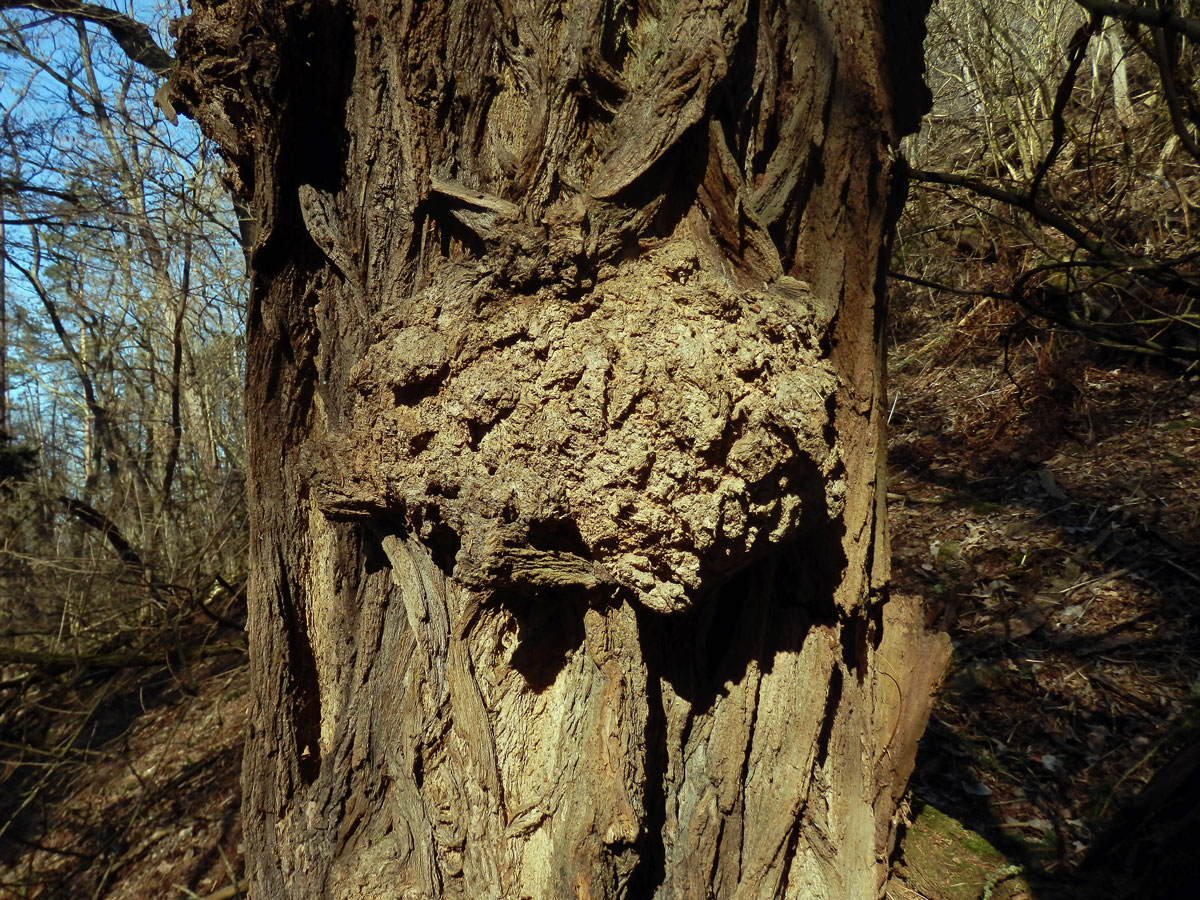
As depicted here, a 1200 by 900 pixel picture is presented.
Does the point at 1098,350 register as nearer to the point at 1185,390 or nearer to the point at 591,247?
the point at 1185,390

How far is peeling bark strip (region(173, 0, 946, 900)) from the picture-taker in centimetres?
142

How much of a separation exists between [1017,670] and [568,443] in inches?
115

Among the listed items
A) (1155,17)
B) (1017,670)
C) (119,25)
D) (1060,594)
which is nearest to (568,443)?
(1155,17)

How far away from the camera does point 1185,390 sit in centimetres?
455

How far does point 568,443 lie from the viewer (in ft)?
4.63

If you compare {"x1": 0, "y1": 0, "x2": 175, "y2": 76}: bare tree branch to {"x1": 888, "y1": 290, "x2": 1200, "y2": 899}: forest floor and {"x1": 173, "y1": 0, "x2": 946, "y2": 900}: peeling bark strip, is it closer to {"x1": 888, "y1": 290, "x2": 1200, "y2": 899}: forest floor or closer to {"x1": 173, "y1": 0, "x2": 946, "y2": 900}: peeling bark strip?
{"x1": 173, "y1": 0, "x2": 946, "y2": 900}: peeling bark strip

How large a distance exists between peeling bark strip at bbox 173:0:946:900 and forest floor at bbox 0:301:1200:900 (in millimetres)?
885

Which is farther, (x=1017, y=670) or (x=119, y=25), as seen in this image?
(x=119, y=25)

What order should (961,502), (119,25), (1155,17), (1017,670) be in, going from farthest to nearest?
(119,25), (961,502), (1017,670), (1155,17)

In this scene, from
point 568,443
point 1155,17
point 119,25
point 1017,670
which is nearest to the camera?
point 568,443

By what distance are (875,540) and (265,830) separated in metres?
1.57

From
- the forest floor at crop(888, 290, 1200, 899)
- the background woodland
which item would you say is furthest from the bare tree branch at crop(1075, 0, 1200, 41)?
the forest floor at crop(888, 290, 1200, 899)

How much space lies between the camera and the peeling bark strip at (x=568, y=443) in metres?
1.42

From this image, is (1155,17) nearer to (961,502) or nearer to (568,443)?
(568,443)
